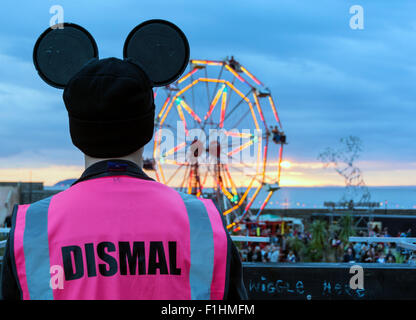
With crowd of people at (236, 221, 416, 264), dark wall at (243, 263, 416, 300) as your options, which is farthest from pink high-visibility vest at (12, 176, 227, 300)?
crowd of people at (236, 221, 416, 264)

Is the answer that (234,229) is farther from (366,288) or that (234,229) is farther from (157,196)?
(157,196)

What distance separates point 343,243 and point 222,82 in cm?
801

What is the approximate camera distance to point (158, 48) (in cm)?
191

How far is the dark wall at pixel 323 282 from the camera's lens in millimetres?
3951

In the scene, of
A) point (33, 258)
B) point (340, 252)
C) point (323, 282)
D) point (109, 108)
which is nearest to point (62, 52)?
point (109, 108)

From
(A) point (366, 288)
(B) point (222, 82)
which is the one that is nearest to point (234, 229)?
(B) point (222, 82)

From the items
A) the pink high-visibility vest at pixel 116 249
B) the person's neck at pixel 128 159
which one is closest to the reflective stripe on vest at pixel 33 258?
the pink high-visibility vest at pixel 116 249

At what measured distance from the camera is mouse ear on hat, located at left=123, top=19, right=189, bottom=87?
6.27 ft

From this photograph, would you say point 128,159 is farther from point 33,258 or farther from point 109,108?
point 33,258

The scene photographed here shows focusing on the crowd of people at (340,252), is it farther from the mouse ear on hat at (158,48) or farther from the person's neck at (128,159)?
the person's neck at (128,159)

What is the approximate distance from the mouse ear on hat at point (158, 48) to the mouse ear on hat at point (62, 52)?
15 cm

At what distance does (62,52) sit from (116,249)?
97 cm

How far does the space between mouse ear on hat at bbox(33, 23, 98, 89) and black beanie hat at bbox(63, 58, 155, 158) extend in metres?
0.56

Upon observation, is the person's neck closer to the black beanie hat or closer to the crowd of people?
the black beanie hat
